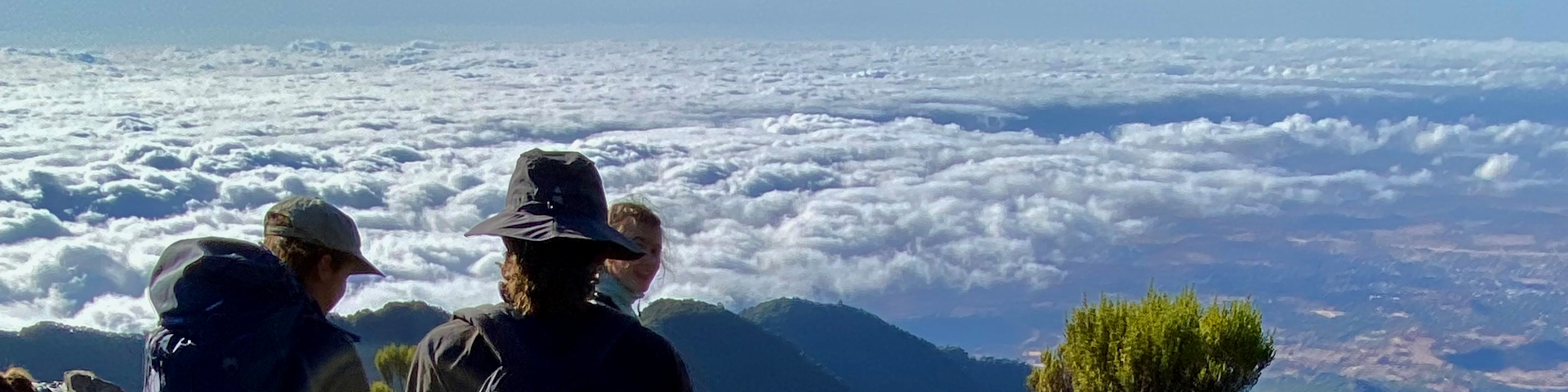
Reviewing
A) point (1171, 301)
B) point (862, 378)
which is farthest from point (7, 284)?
point (1171, 301)

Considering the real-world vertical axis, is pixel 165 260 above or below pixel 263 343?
above

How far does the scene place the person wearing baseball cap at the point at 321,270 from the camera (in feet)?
11.4

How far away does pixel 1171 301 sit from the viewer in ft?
35.3

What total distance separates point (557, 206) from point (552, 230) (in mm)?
129

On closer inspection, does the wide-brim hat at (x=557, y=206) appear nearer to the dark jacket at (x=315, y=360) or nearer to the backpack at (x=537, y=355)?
the backpack at (x=537, y=355)

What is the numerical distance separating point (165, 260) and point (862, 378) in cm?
13456

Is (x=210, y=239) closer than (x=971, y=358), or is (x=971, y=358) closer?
(x=210, y=239)

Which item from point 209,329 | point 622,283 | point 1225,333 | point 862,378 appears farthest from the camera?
point 862,378

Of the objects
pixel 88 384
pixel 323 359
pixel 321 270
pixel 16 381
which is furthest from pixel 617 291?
pixel 88 384

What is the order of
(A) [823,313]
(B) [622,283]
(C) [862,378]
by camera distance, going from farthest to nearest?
(A) [823,313]
(C) [862,378]
(B) [622,283]

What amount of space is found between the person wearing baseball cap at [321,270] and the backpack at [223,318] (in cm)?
7

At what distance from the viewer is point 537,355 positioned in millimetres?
3137

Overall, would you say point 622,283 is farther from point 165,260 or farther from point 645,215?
point 165,260

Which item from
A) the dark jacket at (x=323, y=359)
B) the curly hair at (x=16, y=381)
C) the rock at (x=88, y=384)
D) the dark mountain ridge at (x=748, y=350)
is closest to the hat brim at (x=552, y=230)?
the dark jacket at (x=323, y=359)
